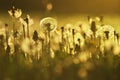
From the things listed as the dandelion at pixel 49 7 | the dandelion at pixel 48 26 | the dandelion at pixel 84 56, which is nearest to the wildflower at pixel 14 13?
the dandelion at pixel 48 26

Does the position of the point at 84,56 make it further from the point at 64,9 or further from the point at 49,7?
the point at 64,9

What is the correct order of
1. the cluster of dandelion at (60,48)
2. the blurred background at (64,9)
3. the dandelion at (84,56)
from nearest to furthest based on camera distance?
the cluster of dandelion at (60,48) → the dandelion at (84,56) → the blurred background at (64,9)

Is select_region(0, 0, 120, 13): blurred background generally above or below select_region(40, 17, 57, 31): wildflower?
above

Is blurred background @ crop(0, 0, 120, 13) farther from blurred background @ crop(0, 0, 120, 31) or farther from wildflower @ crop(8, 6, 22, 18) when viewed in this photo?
wildflower @ crop(8, 6, 22, 18)

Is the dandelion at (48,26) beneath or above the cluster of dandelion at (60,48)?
above

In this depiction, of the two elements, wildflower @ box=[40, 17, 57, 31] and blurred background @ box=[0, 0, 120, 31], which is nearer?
wildflower @ box=[40, 17, 57, 31]

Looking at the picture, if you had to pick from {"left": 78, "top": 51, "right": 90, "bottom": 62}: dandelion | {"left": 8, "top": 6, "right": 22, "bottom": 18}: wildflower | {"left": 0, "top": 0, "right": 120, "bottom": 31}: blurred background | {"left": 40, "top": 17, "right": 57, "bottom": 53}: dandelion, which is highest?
{"left": 0, "top": 0, "right": 120, "bottom": 31}: blurred background

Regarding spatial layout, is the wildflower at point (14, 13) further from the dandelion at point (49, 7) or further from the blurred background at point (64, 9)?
the dandelion at point (49, 7)

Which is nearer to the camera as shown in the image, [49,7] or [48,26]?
[48,26]

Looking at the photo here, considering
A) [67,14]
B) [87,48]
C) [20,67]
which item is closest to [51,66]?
[20,67]

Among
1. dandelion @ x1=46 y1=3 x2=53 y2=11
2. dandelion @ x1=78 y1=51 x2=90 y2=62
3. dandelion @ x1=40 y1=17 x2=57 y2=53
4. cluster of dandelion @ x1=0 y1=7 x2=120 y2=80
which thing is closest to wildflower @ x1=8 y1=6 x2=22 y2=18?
cluster of dandelion @ x1=0 y1=7 x2=120 y2=80

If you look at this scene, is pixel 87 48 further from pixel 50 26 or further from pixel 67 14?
pixel 67 14

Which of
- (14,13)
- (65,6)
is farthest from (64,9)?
(14,13)
